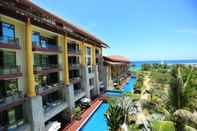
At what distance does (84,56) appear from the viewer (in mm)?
36594

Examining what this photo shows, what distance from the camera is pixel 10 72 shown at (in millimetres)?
16672

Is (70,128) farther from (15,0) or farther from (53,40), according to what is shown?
(15,0)

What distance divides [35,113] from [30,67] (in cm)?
470

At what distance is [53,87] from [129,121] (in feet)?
36.3

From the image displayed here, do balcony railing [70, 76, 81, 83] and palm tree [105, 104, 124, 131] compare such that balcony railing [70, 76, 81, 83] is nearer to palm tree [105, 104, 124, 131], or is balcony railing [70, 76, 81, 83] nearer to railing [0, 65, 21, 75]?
palm tree [105, 104, 124, 131]

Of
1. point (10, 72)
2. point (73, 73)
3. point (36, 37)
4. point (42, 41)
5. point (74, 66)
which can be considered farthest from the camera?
point (73, 73)

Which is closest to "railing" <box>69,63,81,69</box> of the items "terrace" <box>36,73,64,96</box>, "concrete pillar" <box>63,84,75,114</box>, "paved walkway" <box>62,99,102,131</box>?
"concrete pillar" <box>63,84,75,114</box>

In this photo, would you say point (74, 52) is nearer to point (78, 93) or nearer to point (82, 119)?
point (78, 93)

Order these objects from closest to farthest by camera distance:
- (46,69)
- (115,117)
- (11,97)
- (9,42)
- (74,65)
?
(9,42)
(11,97)
(115,117)
(46,69)
(74,65)

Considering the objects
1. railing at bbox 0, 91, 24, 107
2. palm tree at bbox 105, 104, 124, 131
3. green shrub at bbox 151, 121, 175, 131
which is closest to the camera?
green shrub at bbox 151, 121, 175, 131

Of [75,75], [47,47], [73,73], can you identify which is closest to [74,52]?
[73,73]

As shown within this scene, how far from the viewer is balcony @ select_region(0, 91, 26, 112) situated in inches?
618

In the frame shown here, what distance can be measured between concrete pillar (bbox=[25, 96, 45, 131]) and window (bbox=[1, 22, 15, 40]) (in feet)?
20.9

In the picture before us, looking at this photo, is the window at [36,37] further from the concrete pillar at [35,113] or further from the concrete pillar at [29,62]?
the concrete pillar at [35,113]
